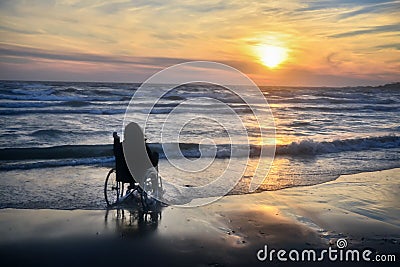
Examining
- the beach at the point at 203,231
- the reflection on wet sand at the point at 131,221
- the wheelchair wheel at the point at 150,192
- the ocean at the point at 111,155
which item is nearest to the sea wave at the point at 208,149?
the ocean at the point at 111,155

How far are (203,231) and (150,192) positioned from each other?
1.87m

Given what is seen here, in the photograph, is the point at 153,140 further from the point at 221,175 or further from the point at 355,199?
the point at 355,199

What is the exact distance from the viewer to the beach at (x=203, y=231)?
616 centimetres

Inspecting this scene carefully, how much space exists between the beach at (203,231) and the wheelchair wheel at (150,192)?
28cm

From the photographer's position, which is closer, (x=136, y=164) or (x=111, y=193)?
(x=136, y=164)

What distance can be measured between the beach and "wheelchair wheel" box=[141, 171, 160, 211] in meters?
0.28

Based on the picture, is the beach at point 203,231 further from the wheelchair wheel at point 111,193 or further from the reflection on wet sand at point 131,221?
the wheelchair wheel at point 111,193

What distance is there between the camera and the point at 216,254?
6234mm

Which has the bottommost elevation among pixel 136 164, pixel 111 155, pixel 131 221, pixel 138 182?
pixel 131 221

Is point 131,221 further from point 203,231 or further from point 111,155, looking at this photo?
point 111,155

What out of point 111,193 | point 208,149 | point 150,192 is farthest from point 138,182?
point 208,149

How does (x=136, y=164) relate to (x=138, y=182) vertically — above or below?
above

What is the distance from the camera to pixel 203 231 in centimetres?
722

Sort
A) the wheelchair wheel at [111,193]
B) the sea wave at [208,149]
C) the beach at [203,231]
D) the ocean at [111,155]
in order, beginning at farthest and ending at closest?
1. the sea wave at [208,149]
2. the ocean at [111,155]
3. the wheelchair wheel at [111,193]
4. the beach at [203,231]
